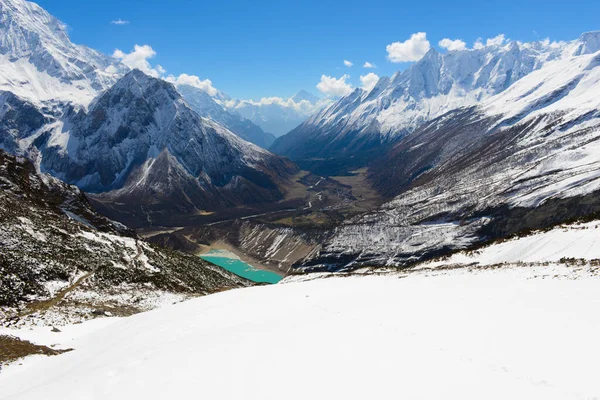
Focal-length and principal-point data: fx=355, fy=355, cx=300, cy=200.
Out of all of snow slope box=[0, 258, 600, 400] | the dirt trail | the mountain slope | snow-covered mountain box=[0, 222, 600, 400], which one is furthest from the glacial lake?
snow slope box=[0, 258, 600, 400]

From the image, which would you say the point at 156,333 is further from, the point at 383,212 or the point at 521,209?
the point at 383,212

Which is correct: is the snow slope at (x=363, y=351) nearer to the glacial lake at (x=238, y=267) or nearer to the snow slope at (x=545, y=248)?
the snow slope at (x=545, y=248)

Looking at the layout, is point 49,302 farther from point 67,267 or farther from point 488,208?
point 488,208

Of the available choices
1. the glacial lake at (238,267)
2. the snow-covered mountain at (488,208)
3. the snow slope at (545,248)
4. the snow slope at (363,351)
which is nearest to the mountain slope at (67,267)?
the snow slope at (363,351)

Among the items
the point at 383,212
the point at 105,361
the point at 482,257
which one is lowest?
the point at 105,361

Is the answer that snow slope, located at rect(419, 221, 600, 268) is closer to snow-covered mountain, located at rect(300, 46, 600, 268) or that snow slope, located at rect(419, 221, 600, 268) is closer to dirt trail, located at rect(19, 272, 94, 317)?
dirt trail, located at rect(19, 272, 94, 317)

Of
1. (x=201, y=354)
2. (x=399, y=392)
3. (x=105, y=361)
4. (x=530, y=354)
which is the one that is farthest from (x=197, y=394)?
(x=530, y=354)
